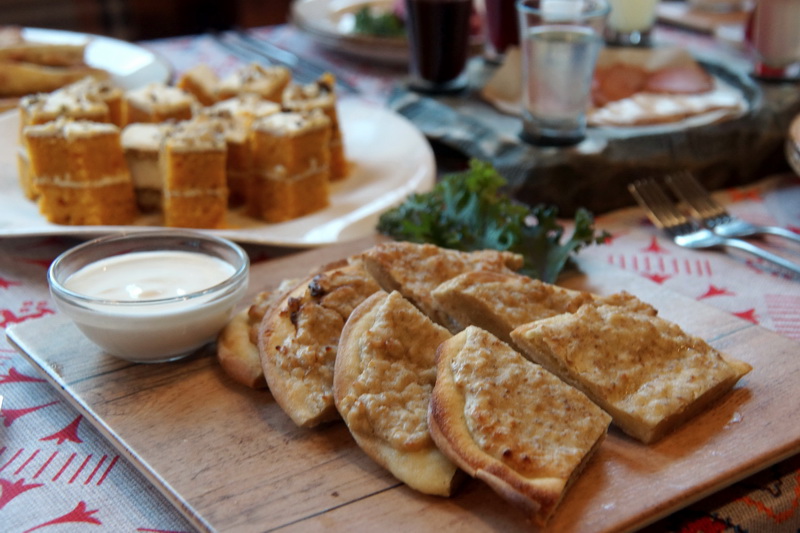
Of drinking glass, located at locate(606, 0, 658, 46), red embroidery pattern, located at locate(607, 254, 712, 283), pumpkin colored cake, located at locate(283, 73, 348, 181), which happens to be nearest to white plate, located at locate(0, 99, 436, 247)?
pumpkin colored cake, located at locate(283, 73, 348, 181)

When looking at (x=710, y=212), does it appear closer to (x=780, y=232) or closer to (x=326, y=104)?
(x=780, y=232)

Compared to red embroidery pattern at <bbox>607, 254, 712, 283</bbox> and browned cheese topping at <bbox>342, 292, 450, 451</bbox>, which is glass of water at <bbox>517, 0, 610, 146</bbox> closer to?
red embroidery pattern at <bbox>607, 254, 712, 283</bbox>

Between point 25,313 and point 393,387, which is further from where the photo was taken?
point 25,313

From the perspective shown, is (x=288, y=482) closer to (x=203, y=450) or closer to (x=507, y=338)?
(x=203, y=450)

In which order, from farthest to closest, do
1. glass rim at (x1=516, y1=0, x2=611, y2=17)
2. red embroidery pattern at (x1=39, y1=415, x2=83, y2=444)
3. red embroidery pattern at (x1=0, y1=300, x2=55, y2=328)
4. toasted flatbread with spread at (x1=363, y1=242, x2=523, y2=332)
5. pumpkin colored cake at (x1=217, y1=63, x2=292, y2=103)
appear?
pumpkin colored cake at (x1=217, y1=63, x2=292, y2=103), glass rim at (x1=516, y1=0, x2=611, y2=17), red embroidery pattern at (x1=0, y1=300, x2=55, y2=328), toasted flatbread with spread at (x1=363, y1=242, x2=523, y2=332), red embroidery pattern at (x1=39, y1=415, x2=83, y2=444)

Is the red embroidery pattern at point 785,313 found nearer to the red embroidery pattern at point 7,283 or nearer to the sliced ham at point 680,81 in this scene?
the sliced ham at point 680,81

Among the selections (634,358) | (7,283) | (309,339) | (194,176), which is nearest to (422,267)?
Result: (309,339)
